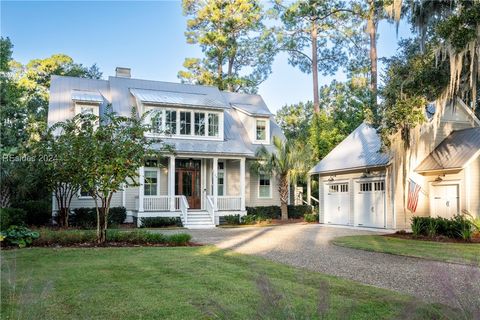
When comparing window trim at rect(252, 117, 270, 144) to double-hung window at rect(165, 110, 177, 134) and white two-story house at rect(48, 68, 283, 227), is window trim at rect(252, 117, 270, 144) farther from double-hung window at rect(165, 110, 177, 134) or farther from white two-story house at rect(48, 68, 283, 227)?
double-hung window at rect(165, 110, 177, 134)

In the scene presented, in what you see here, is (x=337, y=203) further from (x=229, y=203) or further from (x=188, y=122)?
(x=188, y=122)

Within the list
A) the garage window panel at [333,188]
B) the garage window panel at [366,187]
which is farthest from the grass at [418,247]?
the garage window panel at [333,188]

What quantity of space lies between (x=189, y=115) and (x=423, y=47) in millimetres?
11410

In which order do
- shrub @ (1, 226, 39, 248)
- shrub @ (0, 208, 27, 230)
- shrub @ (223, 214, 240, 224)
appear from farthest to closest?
shrub @ (223, 214, 240, 224)
shrub @ (0, 208, 27, 230)
shrub @ (1, 226, 39, 248)

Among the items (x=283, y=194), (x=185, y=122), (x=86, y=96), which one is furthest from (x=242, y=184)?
(x=86, y=96)

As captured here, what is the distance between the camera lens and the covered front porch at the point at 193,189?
835 inches

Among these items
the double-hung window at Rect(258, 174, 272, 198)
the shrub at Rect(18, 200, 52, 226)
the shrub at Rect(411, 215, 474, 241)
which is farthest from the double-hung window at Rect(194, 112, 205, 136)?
the shrub at Rect(411, 215, 474, 241)

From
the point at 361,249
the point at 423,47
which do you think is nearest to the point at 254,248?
the point at 361,249

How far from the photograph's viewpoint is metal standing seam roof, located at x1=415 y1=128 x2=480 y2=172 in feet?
54.1

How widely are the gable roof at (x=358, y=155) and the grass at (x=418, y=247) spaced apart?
460 centimetres

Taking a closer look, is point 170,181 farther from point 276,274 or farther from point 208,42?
point 208,42

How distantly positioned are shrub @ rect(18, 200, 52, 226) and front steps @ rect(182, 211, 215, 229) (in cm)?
593

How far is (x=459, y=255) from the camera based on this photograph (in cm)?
1089

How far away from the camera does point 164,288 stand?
700 centimetres
